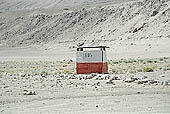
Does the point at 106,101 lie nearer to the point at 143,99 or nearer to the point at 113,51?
the point at 143,99

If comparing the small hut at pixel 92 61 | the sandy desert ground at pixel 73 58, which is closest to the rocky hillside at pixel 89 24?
the sandy desert ground at pixel 73 58

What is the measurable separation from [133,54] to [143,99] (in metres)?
37.4

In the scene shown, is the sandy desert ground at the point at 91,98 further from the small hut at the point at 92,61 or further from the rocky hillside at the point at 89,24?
the rocky hillside at the point at 89,24

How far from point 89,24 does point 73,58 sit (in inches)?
1209

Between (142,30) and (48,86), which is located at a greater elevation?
(142,30)

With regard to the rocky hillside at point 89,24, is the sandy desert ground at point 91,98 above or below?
below

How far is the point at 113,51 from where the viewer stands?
53.3m

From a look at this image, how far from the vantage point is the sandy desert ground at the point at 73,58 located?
427 inches

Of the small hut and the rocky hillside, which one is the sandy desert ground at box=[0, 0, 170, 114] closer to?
the rocky hillside

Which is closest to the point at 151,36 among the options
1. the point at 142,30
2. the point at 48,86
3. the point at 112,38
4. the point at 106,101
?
the point at 142,30

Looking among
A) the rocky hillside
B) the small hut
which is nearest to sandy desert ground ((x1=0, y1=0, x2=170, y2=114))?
the rocky hillside

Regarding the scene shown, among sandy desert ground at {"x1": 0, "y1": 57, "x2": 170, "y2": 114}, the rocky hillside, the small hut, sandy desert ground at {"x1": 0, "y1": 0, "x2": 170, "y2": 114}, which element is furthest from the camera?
the rocky hillside

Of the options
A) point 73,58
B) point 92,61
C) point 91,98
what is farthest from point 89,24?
point 91,98

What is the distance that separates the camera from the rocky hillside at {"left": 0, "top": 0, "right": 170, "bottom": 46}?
202 feet
